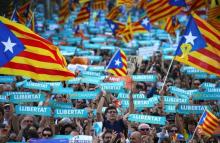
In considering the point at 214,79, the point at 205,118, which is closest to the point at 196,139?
the point at 205,118

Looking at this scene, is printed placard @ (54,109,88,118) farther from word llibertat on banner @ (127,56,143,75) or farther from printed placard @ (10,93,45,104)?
word llibertat on banner @ (127,56,143,75)

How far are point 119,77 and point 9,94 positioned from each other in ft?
12.2

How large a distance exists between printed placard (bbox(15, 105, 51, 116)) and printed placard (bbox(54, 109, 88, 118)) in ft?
0.85

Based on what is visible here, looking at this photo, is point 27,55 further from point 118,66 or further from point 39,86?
point 118,66

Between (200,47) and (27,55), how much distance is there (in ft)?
11.5

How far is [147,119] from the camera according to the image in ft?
50.2

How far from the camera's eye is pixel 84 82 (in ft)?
63.8

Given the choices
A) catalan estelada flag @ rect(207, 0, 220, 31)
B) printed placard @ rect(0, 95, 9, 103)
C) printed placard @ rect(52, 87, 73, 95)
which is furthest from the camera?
catalan estelada flag @ rect(207, 0, 220, 31)

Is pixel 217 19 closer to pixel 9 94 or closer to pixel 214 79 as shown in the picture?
pixel 214 79

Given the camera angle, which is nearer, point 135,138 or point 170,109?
point 135,138

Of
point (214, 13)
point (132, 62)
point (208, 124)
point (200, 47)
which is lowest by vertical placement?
point (208, 124)

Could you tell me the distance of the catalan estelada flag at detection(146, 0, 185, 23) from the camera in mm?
26719

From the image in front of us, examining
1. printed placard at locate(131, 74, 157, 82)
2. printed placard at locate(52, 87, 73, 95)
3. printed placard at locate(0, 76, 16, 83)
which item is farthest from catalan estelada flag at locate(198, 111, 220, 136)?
printed placard at locate(0, 76, 16, 83)

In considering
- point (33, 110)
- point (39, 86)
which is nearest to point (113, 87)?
point (39, 86)
